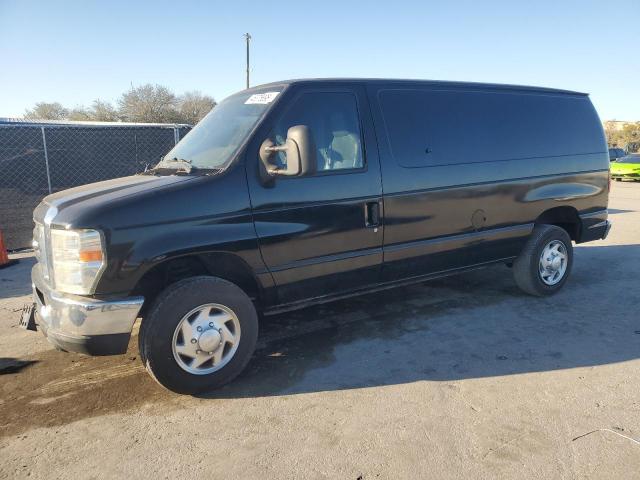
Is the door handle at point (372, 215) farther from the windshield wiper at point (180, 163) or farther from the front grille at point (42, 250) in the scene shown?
the front grille at point (42, 250)

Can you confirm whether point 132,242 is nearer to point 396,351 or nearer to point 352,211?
point 352,211

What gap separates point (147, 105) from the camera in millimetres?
38156

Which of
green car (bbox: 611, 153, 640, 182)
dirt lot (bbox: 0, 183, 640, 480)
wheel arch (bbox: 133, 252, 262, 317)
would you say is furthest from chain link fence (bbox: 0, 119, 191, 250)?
green car (bbox: 611, 153, 640, 182)

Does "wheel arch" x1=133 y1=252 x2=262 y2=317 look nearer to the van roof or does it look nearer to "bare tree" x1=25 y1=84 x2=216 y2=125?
the van roof

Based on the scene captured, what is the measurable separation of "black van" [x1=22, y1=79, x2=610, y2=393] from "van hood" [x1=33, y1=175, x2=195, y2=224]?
0.02 meters

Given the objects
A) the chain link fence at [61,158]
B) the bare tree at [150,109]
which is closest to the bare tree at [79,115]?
the bare tree at [150,109]

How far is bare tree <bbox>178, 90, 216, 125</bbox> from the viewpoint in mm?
37844

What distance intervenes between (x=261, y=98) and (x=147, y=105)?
126ft

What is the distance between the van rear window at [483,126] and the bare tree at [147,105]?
36.6 meters

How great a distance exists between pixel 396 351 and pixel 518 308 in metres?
1.75

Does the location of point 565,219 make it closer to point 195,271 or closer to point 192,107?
point 195,271

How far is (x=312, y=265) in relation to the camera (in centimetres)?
366

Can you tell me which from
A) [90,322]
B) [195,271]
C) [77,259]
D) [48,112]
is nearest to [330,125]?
[195,271]

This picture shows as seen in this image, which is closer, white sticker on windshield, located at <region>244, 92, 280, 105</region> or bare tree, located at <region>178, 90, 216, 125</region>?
white sticker on windshield, located at <region>244, 92, 280, 105</region>
